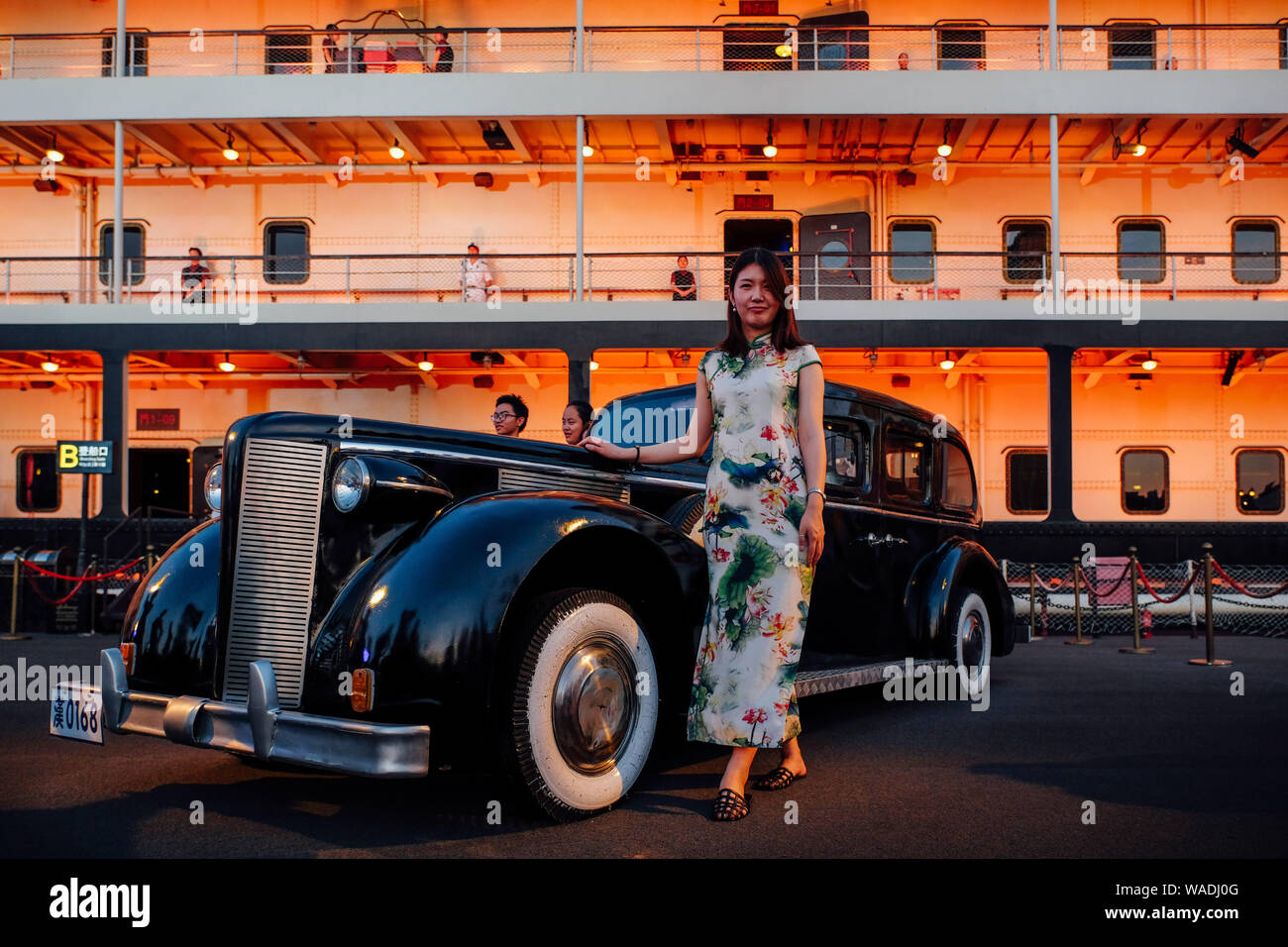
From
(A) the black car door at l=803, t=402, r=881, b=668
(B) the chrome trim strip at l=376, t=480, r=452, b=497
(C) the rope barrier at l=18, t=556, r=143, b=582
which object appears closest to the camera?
(B) the chrome trim strip at l=376, t=480, r=452, b=497

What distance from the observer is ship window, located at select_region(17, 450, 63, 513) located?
1795 cm

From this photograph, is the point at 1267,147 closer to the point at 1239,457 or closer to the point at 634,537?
the point at 1239,457

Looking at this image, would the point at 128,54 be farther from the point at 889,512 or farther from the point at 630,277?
the point at 889,512

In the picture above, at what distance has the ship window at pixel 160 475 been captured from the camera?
696 inches

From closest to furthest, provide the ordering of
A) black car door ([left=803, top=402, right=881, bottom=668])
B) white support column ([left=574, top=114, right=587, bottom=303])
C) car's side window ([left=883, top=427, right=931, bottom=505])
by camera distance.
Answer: black car door ([left=803, top=402, right=881, bottom=668])
car's side window ([left=883, top=427, right=931, bottom=505])
white support column ([left=574, top=114, right=587, bottom=303])

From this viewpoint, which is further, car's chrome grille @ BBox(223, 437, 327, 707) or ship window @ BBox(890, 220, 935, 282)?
ship window @ BBox(890, 220, 935, 282)

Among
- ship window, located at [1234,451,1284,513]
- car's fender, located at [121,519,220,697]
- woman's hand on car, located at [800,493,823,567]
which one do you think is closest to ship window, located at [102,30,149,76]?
car's fender, located at [121,519,220,697]

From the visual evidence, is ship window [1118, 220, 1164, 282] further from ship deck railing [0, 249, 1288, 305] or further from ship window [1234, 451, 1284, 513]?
ship window [1234, 451, 1284, 513]

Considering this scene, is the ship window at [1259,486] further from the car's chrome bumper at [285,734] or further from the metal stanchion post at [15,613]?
the metal stanchion post at [15,613]

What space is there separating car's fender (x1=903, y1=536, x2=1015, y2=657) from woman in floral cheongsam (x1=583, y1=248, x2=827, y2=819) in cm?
216

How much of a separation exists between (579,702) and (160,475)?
17.1 m

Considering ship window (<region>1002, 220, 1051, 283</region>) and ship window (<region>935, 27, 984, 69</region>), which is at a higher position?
ship window (<region>935, 27, 984, 69</region>)

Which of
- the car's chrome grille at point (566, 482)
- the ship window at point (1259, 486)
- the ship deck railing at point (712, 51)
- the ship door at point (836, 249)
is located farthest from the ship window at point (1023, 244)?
the car's chrome grille at point (566, 482)
